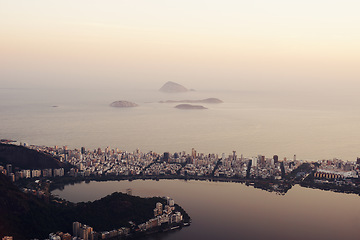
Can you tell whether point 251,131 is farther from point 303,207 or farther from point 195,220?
point 195,220

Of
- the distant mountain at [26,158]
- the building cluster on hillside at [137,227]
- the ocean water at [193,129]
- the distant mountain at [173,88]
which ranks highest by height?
the distant mountain at [173,88]

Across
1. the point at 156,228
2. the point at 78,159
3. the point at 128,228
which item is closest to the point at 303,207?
the point at 156,228

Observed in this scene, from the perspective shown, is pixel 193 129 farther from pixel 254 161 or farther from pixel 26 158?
pixel 26 158

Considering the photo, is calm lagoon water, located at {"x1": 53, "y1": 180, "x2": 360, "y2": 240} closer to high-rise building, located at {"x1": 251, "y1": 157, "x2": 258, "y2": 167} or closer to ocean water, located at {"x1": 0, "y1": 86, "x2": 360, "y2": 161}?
high-rise building, located at {"x1": 251, "y1": 157, "x2": 258, "y2": 167}

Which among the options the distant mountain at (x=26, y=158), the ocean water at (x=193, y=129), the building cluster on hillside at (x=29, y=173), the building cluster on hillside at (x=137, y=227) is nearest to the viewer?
the building cluster on hillside at (x=137, y=227)

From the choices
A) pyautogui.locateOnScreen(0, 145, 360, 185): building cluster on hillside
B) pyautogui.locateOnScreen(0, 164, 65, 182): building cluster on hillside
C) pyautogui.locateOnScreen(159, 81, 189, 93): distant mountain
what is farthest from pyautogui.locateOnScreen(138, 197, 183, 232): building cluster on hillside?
pyautogui.locateOnScreen(159, 81, 189, 93): distant mountain

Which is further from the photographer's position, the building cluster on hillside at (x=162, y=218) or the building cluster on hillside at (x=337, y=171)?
the building cluster on hillside at (x=337, y=171)

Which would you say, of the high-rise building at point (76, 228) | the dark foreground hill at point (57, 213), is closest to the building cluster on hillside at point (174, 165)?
the dark foreground hill at point (57, 213)

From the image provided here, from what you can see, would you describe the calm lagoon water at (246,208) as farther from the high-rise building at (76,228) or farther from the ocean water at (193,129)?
the ocean water at (193,129)
